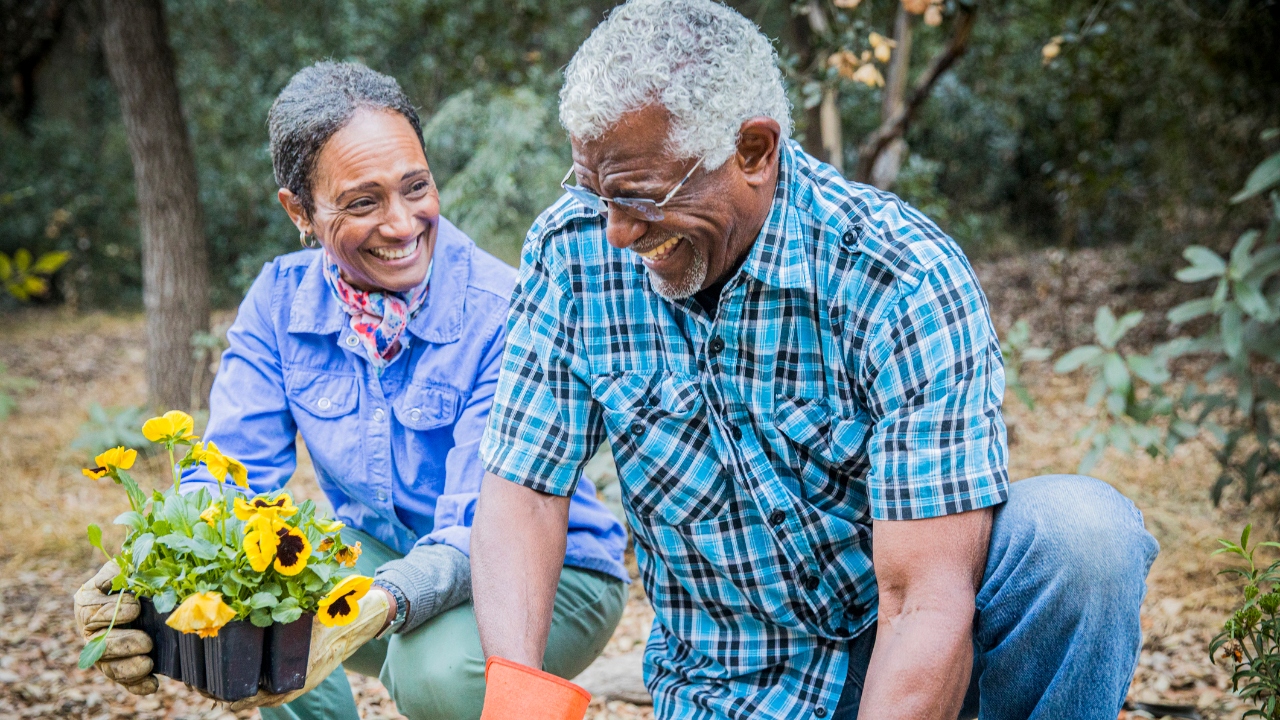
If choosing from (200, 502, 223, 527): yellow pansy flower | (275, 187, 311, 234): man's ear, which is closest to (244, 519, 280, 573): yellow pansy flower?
(200, 502, 223, 527): yellow pansy flower

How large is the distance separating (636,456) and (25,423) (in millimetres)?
5528

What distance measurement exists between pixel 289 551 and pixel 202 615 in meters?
0.14

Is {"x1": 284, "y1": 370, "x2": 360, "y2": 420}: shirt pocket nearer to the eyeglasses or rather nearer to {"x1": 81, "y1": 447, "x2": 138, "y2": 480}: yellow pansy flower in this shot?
{"x1": 81, "y1": 447, "x2": 138, "y2": 480}: yellow pansy flower

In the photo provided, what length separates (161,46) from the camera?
5148 mm

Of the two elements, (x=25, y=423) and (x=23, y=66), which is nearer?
(x=25, y=423)

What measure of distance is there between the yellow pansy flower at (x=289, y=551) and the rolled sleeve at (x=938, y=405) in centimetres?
83

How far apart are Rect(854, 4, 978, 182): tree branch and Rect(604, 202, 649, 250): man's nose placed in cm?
266

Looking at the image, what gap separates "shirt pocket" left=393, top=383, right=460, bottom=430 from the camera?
2.09m

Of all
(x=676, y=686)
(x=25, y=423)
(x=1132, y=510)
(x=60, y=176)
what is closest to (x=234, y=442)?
(x=676, y=686)

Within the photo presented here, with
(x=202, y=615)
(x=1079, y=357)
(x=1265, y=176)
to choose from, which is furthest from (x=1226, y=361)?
(x=202, y=615)

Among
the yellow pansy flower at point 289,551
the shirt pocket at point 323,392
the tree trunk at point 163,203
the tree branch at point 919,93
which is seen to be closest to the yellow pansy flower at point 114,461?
the yellow pansy flower at point 289,551

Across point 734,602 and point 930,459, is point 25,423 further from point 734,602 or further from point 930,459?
point 930,459

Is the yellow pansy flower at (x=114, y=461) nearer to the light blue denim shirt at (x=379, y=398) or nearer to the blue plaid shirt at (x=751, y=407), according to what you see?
the light blue denim shirt at (x=379, y=398)

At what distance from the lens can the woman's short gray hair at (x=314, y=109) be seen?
2.04m
